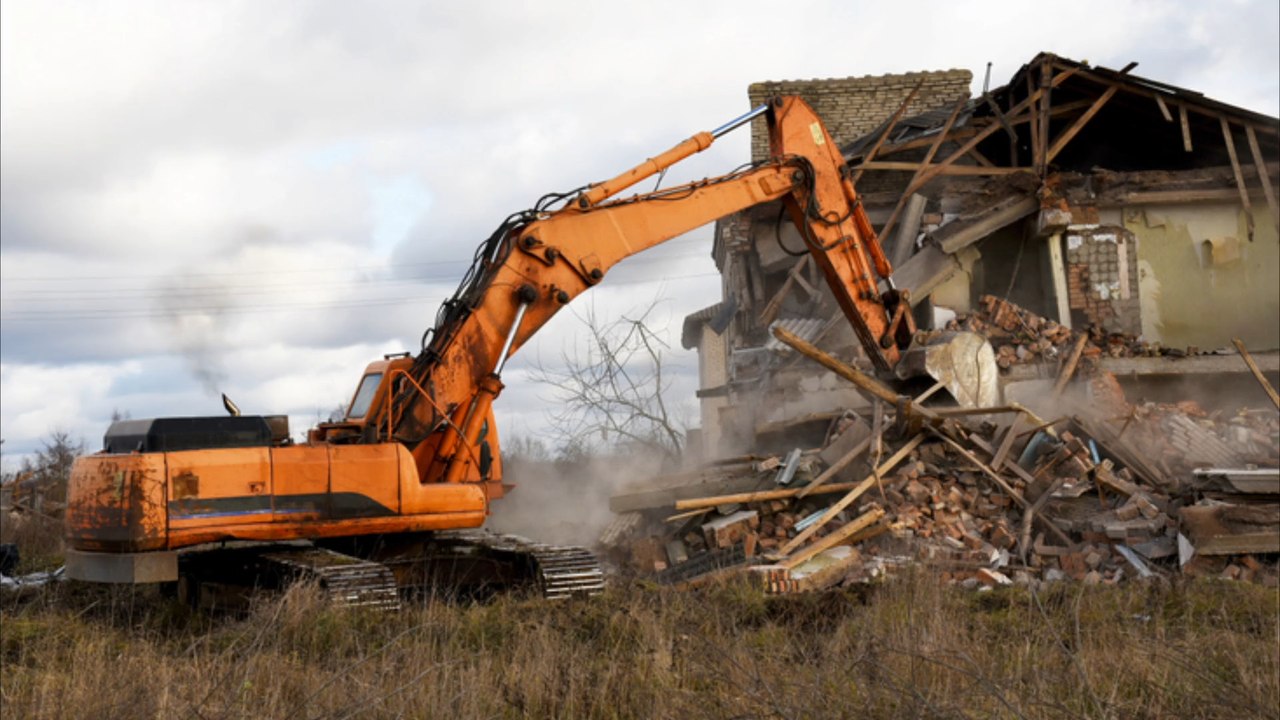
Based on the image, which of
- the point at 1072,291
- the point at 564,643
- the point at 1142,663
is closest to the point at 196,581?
the point at 564,643

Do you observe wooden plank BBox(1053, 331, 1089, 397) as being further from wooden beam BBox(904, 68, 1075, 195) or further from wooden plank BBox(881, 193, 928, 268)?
wooden beam BBox(904, 68, 1075, 195)

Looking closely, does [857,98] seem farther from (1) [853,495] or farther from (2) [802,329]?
(1) [853,495]

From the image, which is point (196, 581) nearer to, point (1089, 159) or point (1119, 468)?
point (1119, 468)

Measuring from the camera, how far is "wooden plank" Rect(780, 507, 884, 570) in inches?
441

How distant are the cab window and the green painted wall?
13293 mm

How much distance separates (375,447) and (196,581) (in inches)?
85.2

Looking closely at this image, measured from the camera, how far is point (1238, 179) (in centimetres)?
1920

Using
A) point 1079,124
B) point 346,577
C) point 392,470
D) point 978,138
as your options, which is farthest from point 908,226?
point 346,577

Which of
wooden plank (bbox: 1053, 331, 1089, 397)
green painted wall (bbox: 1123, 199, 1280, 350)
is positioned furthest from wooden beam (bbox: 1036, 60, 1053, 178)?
wooden plank (bbox: 1053, 331, 1089, 397)

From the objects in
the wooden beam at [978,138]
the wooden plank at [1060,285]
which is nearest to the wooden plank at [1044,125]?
the wooden beam at [978,138]

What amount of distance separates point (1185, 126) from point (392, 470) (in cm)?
1476

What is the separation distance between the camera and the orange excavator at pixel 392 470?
8.59m

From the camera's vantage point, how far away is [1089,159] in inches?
845

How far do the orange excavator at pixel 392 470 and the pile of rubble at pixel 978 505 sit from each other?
232 centimetres
